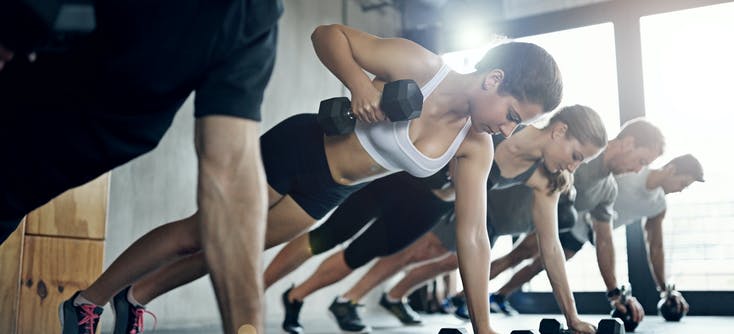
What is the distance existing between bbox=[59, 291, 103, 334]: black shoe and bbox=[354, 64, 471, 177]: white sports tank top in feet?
2.65

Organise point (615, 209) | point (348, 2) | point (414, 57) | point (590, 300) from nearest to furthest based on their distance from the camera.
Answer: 1. point (414, 57)
2. point (615, 209)
3. point (590, 300)
4. point (348, 2)

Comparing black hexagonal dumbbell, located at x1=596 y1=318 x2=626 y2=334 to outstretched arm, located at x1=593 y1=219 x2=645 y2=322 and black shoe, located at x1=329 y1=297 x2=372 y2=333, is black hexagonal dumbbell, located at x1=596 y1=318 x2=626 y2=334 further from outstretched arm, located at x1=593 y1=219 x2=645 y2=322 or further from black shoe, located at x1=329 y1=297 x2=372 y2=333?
black shoe, located at x1=329 y1=297 x2=372 y2=333

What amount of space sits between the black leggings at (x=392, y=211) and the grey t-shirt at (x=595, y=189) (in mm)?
875

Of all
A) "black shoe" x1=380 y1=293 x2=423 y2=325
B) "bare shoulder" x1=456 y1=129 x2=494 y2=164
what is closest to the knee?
"bare shoulder" x1=456 y1=129 x2=494 y2=164

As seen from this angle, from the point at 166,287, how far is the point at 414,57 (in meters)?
0.92

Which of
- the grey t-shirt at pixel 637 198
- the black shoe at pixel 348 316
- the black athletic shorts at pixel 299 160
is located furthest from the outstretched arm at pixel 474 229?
the grey t-shirt at pixel 637 198

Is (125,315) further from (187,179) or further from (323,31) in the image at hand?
(187,179)

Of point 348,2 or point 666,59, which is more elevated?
point 348,2

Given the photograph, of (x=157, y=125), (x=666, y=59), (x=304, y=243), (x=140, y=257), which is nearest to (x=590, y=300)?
(x=666, y=59)

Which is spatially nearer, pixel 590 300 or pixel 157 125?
pixel 157 125

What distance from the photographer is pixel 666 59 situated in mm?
4695

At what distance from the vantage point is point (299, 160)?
1.94 m

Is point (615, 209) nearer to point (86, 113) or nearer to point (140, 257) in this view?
point (140, 257)

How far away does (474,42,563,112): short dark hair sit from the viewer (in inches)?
68.7
